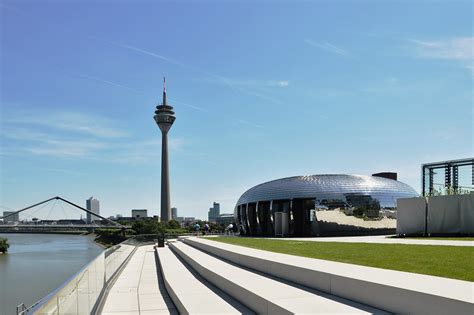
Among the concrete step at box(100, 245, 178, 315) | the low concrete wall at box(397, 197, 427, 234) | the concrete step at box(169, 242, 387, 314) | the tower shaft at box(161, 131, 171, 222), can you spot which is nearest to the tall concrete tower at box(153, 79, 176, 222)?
the tower shaft at box(161, 131, 171, 222)

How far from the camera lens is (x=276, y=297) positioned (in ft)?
24.8

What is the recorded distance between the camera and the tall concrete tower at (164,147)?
153m

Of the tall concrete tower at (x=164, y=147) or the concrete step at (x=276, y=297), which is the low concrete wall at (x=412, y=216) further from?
the tall concrete tower at (x=164, y=147)

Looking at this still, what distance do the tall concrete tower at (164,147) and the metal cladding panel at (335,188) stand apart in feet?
313

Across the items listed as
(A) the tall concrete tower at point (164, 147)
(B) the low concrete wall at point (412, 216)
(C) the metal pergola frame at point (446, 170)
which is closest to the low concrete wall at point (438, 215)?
(B) the low concrete wall at point (412, 216)

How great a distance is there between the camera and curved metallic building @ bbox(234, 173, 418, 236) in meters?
52.4

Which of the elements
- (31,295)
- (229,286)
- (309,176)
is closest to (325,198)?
(309,176)

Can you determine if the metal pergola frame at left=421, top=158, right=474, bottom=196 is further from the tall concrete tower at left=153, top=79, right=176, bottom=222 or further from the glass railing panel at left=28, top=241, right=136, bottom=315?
the tall concrete tower at left=153, top=79, right=176, bottom=222

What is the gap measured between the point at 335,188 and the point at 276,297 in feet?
167

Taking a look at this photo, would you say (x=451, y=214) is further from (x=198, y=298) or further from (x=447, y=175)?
(x=198, y=298)

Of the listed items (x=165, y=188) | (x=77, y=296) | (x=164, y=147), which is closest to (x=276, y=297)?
(x=77, y=296)

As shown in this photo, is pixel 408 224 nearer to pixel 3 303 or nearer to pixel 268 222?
pixel 3 303

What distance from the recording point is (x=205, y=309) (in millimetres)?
8469

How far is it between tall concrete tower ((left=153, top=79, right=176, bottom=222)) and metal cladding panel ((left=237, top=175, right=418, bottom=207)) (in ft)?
313
